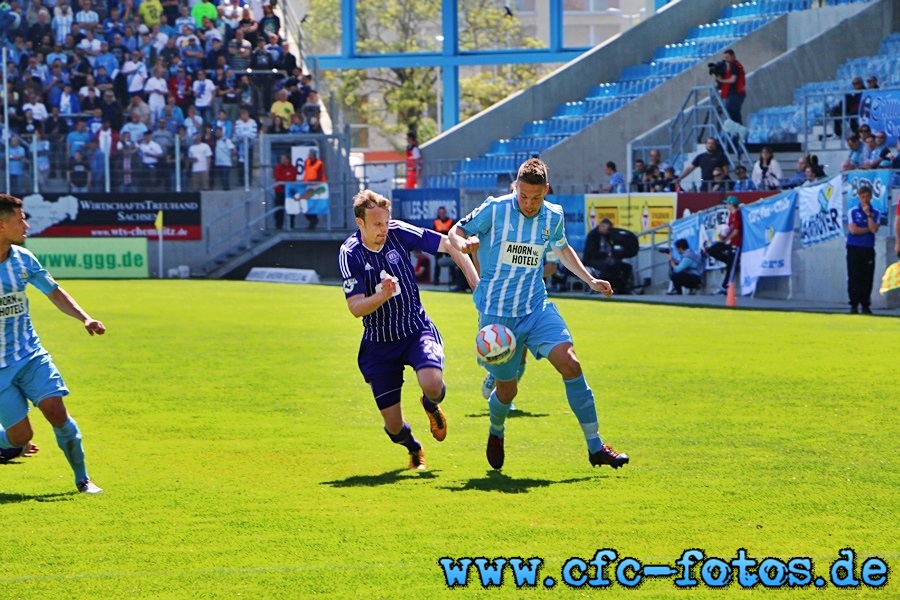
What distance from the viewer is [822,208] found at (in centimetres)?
2467

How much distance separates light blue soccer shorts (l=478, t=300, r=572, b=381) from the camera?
9.12m

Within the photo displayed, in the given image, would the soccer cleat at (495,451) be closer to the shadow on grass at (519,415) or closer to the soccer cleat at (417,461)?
the soccer cleat at (417,461)

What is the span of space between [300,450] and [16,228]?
9.38 ft

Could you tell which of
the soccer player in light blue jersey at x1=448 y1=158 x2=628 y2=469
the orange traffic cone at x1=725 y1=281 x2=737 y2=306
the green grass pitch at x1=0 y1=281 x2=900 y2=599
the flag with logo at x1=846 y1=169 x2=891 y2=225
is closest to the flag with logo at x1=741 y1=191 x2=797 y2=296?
the orange traffic cone at x1=725 y1=281 x2=737 y2=306

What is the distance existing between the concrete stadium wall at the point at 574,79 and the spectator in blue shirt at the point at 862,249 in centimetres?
2096

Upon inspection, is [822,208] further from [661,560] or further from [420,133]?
[420,133]

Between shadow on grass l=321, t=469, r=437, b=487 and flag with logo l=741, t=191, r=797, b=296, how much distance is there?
56.3 feet

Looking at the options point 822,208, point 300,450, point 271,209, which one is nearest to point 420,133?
point 271,209

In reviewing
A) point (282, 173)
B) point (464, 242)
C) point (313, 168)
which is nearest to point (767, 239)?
point (313, 168)

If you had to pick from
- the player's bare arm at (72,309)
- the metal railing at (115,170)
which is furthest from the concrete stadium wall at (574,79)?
the player's bare arm at (72,309)

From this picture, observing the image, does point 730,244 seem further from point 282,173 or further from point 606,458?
point 606,458

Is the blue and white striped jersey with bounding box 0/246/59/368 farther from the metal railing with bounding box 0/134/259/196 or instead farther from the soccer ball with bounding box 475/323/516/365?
the metal railing with bounding box 0/134/259/196

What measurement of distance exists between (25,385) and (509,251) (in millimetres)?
3012

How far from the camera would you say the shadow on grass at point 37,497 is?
8.80m
